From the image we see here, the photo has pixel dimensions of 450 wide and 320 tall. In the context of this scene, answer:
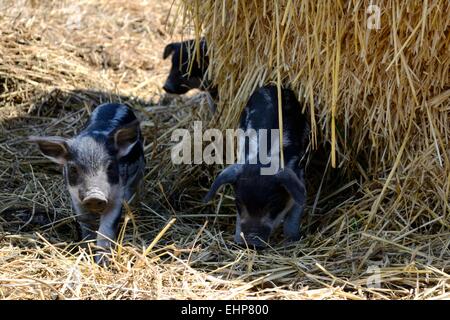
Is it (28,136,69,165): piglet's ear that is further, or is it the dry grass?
(28,136,69,165): piglet's ear

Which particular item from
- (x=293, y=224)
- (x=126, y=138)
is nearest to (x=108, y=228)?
(x=126, y=138)

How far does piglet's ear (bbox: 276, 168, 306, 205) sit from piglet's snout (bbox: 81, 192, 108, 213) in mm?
1260

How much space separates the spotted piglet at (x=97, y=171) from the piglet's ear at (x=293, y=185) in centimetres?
116

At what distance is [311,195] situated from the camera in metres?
7.27

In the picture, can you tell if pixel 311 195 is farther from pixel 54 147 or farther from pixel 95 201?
pixel 54 147

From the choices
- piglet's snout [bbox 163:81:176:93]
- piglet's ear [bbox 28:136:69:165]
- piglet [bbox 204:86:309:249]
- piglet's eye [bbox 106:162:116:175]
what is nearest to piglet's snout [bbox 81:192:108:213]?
piglet's eye [bbox 106:162:116:175]

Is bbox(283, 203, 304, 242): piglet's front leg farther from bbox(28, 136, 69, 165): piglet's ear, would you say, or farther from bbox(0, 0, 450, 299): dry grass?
bbox(28, 136, 69, 165): piglet's ear

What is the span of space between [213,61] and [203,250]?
1898 mm

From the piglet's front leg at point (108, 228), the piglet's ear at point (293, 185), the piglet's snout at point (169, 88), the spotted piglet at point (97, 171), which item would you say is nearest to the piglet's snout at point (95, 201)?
the spotted piglet at point (97, 171)

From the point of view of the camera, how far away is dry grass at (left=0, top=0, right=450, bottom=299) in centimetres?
566

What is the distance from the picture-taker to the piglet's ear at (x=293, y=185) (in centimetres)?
643

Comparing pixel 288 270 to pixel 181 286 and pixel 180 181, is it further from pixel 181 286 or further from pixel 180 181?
pixel 180 181

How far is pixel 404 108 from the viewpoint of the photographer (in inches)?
259

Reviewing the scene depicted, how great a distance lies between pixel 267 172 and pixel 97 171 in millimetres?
1225
